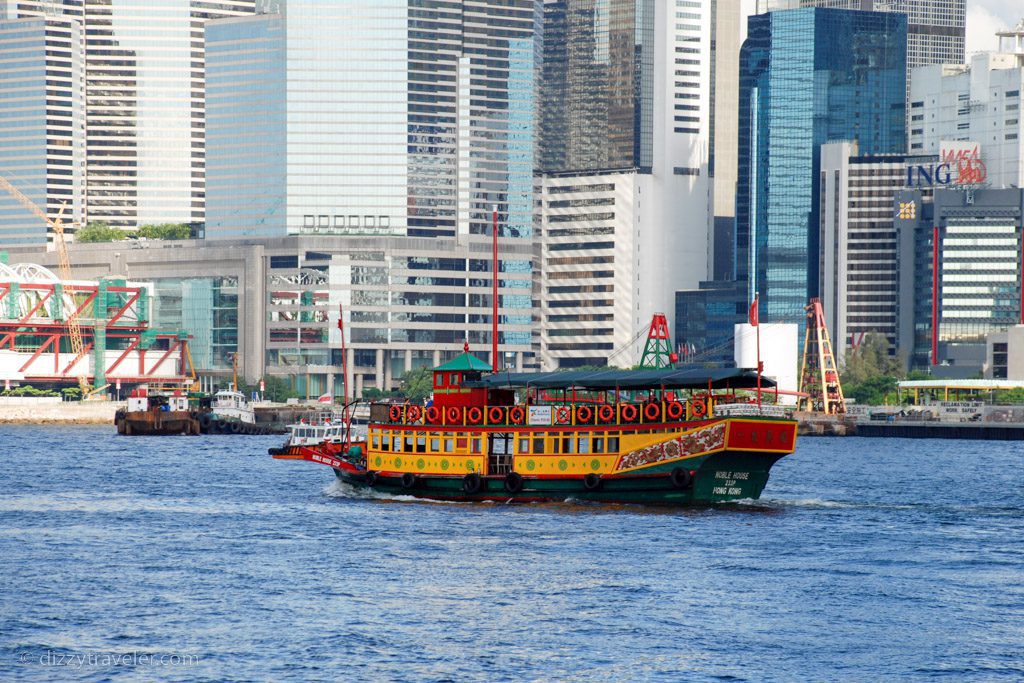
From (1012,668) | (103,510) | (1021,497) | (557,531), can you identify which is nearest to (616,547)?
(557,531)

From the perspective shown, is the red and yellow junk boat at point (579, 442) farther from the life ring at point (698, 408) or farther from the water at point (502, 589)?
the water at point (502, 589)

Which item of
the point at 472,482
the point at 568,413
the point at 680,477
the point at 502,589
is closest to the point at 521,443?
the point at 568,413

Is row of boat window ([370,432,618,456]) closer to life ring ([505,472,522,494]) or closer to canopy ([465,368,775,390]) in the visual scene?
life ring ([505,472,522,494])

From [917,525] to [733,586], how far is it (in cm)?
2564

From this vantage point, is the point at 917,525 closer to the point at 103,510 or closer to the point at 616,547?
the point at 616,547

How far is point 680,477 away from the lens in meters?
95.4

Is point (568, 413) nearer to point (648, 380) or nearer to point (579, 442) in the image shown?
point (579, 442)

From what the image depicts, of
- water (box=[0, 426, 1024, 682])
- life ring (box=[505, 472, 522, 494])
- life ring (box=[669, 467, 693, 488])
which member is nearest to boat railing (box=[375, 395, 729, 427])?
life ring (box=[669, 467, 693, 488])

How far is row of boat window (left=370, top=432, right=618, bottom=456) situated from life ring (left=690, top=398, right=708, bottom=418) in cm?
439

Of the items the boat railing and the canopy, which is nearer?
the canopy

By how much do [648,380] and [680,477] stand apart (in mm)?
5515

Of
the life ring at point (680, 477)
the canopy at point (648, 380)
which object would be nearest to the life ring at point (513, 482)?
the canopy at point (648, 380)

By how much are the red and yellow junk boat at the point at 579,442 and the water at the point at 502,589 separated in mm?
1706

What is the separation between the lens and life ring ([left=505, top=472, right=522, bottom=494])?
99.0 m
